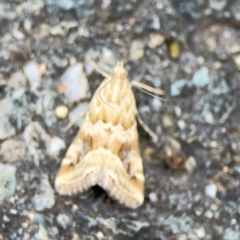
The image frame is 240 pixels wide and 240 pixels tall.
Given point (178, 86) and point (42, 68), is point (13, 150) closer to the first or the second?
point (42, 68)

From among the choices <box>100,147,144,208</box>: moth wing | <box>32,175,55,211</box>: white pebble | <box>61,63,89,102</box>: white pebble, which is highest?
<box>61,63,89,102</box>: white pebble

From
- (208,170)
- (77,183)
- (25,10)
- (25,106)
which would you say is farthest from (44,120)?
(208,170)

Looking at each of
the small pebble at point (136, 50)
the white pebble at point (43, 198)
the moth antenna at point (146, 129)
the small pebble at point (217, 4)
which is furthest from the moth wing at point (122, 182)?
the small pebble at point (217, 4)

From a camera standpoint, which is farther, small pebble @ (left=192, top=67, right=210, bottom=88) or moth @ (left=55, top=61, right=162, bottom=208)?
small pebble @ (left=192, top=67, right=210, bottom=88)

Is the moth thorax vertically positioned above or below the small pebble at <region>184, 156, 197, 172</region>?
above

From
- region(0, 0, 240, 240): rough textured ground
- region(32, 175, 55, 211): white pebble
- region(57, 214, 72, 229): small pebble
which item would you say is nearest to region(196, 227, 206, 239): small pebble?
region(0, 0, 240, 240): rough textured ground

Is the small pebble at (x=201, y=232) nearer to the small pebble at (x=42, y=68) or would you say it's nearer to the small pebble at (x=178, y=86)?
the small pebble at (x=178, y=86)

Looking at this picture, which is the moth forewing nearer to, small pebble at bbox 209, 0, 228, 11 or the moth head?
the moth head
